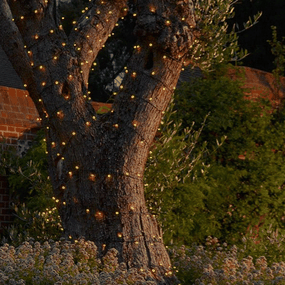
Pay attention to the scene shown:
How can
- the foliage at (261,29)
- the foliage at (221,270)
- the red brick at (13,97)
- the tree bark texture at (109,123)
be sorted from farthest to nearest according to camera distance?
the foliage at (261,29)
the red brick at (13,97)
the tree bark texture at (109,123)
the foliage at (221,270)

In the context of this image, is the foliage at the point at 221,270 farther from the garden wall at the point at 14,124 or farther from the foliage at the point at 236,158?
the garden wall at the point at 14,124

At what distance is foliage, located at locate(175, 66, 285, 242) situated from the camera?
30.4ft

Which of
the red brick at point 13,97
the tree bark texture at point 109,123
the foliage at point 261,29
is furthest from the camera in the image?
the foliage at point 261,29

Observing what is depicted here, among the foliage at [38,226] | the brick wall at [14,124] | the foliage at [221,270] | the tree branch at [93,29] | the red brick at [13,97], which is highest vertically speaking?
the tree branch at [93,29]

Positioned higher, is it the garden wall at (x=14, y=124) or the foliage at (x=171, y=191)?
the garden wall at (x=14, y=124)

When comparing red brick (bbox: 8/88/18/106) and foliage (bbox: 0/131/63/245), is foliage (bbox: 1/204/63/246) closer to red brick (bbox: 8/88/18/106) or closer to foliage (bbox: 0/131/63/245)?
foliage (bbox: 0/131/63/245)

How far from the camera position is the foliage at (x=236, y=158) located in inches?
365

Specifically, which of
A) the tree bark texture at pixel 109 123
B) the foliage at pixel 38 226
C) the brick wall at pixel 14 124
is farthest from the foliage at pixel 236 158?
the tree bark texture at pixel 109 123

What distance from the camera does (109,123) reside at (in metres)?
6.33

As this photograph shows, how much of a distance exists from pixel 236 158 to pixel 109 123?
3.97 m

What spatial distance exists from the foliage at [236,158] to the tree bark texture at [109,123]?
283cm

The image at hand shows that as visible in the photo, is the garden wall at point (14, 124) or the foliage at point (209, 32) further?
the foliage at point (209, 32)

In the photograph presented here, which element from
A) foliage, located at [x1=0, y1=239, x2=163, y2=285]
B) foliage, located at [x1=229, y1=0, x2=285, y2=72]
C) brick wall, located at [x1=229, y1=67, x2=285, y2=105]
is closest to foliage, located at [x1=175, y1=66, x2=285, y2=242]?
brick wall, located at [x1=229, y1=67, x2=285, y2=105]

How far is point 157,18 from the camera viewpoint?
6270mm
